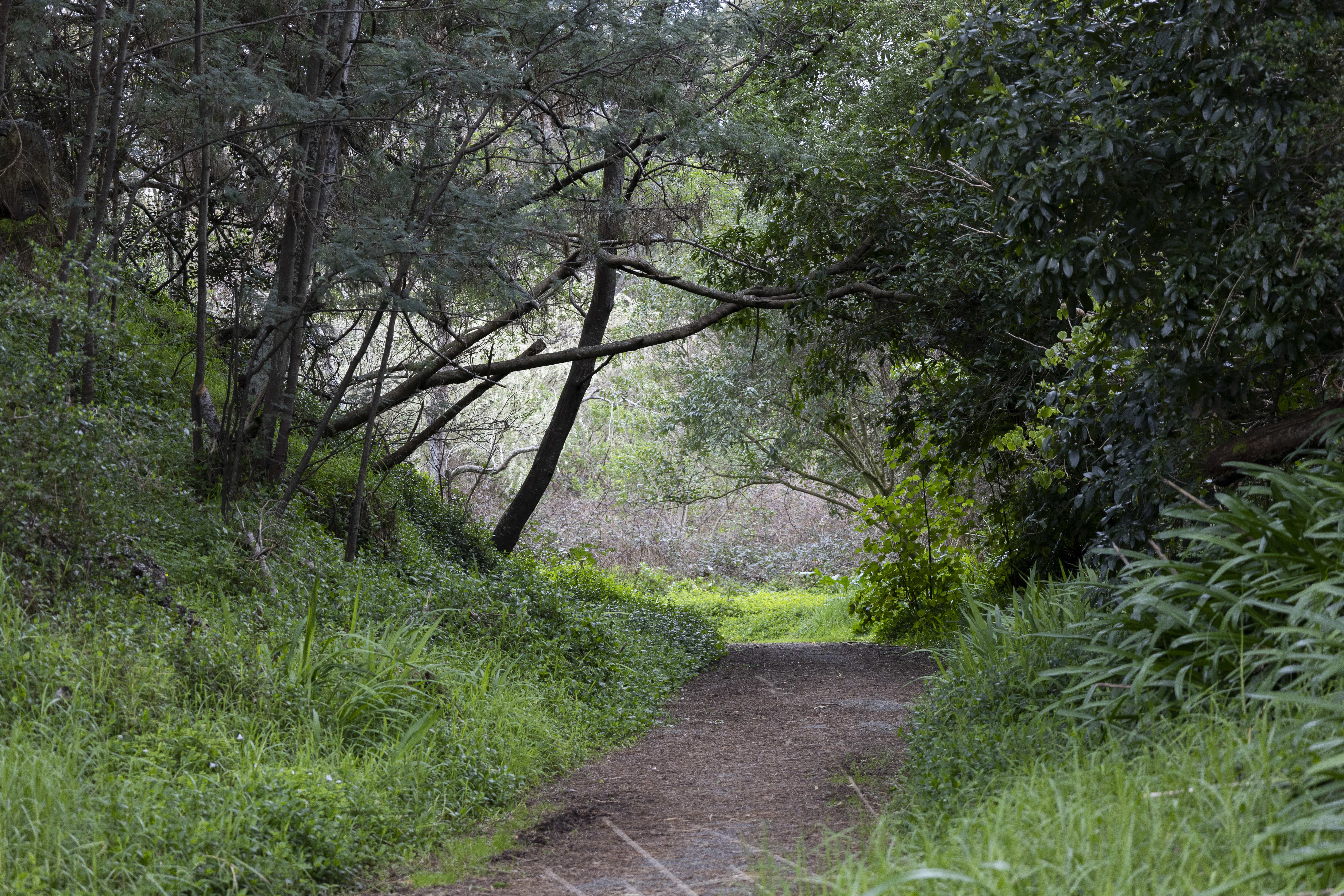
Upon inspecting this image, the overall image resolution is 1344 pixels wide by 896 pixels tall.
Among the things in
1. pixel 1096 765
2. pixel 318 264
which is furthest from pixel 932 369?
pixel 1096 765

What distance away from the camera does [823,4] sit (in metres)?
10.1

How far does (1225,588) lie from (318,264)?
22.1ft

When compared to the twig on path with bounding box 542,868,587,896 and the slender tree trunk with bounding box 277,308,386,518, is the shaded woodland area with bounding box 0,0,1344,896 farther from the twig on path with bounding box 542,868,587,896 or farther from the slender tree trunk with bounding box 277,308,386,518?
the twig on path with bounding box 542,868,587,896

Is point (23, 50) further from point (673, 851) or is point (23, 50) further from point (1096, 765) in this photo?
point (1096, 765)

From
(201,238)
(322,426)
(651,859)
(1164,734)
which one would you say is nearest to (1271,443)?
(1164,734)

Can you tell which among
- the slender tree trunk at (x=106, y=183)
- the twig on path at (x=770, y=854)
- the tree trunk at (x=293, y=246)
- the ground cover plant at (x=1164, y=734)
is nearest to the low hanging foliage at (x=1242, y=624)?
the ground cover plant at (x=1164, y=734)

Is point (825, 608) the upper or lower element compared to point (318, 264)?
lower

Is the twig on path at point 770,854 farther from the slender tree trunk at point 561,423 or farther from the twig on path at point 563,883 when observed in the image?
A: the slender tree trunk at point 561,423

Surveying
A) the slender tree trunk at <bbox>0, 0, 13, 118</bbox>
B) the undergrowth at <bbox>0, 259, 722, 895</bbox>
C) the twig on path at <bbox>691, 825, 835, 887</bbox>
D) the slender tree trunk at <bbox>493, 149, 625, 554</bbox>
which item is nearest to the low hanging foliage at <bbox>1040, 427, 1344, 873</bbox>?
the twig on path at <bbox>691, 825, 835, 887</bbox>

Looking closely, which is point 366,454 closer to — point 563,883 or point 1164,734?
point 563,883

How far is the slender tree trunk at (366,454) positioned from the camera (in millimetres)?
7012

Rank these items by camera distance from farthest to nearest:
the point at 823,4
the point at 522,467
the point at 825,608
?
the point at 522,467
the point at 825,608
the point at 823,4

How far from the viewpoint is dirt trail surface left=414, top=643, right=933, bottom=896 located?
12.0 ft

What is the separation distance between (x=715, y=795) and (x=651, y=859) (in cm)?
112
